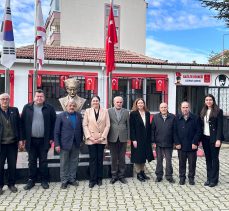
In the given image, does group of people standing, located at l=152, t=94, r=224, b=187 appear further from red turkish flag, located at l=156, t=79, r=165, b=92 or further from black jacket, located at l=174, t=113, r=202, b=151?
red turkish flag, located at l=156, t=79, r=165, b=92

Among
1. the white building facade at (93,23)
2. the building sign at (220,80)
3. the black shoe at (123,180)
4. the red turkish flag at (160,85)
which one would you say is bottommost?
the black shoe at (123,180)

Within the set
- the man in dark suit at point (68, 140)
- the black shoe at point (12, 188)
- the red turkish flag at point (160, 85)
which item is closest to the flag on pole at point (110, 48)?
the man in dark suit at point (68, 140)

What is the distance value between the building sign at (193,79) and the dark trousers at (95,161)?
363 inches

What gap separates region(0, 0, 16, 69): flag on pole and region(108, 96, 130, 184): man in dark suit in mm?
2725

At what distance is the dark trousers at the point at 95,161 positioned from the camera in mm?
6035

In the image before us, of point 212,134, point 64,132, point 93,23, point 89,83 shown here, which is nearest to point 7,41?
point 64,132

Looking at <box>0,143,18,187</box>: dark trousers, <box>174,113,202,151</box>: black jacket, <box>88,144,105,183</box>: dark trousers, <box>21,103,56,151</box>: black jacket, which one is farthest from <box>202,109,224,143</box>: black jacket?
<box>0,143,18,187</box>: dark trousers

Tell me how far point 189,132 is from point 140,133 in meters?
0.95

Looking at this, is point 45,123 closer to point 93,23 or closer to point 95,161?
point 95,161

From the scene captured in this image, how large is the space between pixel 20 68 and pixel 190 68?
7.51m

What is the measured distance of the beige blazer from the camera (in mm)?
5957

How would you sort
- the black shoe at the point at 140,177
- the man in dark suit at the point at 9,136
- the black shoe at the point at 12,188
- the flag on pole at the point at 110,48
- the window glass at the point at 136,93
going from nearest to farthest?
the man in dark suit at the point at 9,136, the black shoe at the point at 12,188, the black shoe at the point at 140,177, the flag on pole at the point at 110,48, the window glass at the point at 136,93

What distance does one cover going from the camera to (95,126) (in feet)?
19.6

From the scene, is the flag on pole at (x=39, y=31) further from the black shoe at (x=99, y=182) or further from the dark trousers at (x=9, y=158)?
the black shoe at (x=99, y=182)
